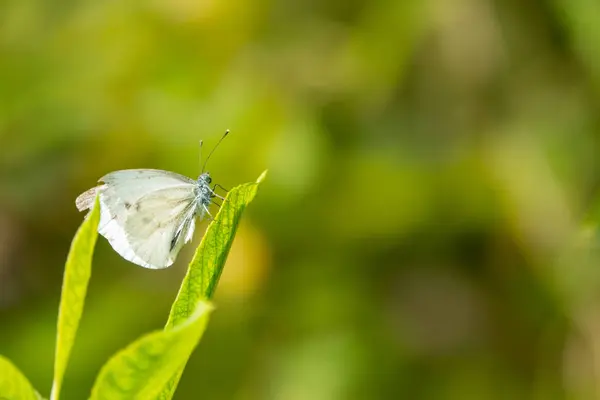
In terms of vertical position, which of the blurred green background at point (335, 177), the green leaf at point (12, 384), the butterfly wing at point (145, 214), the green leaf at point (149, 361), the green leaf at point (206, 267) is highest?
the blurred green background at point (335, 177)

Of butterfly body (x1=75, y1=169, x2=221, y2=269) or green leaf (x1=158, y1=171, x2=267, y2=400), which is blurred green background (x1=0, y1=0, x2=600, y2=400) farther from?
green leaf (x1=158, y1=171, x2=267, y2=400)

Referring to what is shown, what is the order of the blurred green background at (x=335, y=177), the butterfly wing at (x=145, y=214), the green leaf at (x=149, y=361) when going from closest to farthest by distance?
the green leaf at (x=149, y=361) → the butterfly wing at (x=145, y=214) → the blurred green background at (x=335, y=177)

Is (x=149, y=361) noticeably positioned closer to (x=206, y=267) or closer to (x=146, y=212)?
(x=206, y=267)

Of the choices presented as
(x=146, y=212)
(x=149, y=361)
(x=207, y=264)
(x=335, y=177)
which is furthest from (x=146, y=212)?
(x=335, y=177)

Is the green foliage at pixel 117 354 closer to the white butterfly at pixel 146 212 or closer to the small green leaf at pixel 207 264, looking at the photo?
the small green leaf at pixel 207 264

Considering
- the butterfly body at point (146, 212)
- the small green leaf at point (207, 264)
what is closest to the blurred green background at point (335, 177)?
the butterfly body at point (146, 212)

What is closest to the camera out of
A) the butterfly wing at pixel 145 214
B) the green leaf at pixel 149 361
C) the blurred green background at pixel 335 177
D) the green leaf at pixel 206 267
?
the green leaf at pixel 149 361
